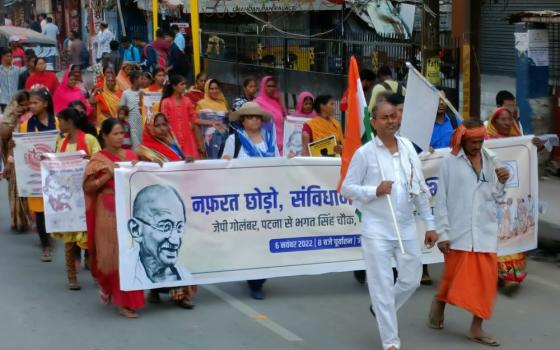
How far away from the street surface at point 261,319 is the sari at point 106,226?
18cm

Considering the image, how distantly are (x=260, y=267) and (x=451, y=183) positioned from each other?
1.92 metres

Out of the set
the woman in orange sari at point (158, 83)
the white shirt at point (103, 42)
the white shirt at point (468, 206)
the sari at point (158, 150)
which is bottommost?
the white shirt at point (468, 206)

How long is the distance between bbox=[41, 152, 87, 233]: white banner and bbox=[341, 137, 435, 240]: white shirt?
3.06 m

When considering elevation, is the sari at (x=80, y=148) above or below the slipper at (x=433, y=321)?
above

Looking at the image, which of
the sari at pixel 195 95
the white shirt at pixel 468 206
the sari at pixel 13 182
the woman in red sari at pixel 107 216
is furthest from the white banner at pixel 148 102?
the white shirt at pixel 468 206

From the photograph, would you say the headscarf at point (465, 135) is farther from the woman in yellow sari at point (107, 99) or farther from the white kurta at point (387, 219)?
the woman in yellow sari at point (107, 99)

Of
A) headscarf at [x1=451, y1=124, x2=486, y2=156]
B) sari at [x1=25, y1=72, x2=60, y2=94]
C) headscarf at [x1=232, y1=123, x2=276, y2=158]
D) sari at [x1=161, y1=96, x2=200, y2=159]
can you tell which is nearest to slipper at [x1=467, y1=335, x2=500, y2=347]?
headscarf at [x1=451, y1=124, x2=486, y2=156]

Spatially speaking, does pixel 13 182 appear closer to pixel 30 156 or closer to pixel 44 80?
pixel 30 156

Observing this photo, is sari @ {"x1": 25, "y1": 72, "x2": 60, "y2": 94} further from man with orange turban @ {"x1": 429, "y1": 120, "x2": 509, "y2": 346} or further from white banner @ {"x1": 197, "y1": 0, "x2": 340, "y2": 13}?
man with orange turban @ {"x1": 429, "y1": 120, "x2": 509, "y2": 346}

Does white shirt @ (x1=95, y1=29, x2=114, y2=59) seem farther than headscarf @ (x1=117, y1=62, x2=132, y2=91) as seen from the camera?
Yes

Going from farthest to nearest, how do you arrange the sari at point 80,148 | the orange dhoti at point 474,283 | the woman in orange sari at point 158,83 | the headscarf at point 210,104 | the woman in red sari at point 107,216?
the woman in orange sari at point 158,83 → the headscarf at point 210,104 → the sari at point 80,148 → the woman in red sari at point 107,216 → the orange dhoti at point 474,283

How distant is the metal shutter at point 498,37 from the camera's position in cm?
2303

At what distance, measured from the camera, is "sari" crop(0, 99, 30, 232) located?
10.3 m

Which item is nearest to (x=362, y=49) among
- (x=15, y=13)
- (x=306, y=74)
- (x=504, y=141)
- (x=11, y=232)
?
(x=306, y=74)
